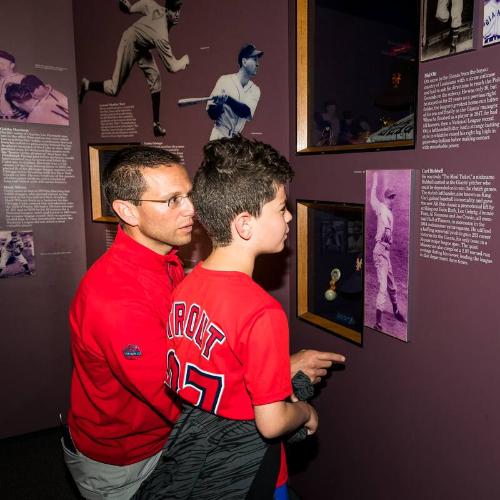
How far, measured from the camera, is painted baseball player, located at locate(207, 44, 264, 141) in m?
2.42

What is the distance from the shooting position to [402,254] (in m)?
1.73

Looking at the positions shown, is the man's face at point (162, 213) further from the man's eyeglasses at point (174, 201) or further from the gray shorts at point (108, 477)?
the gray shorts at point (108, 477)

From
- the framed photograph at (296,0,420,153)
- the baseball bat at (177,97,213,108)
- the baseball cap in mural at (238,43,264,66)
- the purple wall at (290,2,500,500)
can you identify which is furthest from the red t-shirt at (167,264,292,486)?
the baseball bat at (177,97,213,108)

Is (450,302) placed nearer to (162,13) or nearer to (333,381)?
(333,381)

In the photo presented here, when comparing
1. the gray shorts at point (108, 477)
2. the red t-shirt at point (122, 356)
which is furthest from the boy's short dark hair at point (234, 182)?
the gray shorts at point (108, 477)

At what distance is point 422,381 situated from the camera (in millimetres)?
1740

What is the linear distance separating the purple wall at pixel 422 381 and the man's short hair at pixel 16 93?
2010 mm

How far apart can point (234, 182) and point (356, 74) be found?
3.52 ft

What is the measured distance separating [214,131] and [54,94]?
4.75 feet

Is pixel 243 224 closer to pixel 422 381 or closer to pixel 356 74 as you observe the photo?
pixel 422 381

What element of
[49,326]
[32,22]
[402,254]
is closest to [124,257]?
[402,254]

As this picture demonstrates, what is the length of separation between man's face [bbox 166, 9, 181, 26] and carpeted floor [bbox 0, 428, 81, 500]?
9.80 feet

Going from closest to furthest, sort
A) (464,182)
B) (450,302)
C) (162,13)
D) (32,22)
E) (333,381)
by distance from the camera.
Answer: (464,182), (450,302), (333,381), (162,13), (32,22)

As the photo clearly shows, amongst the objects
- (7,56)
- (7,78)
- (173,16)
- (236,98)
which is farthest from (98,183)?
(236,98)
